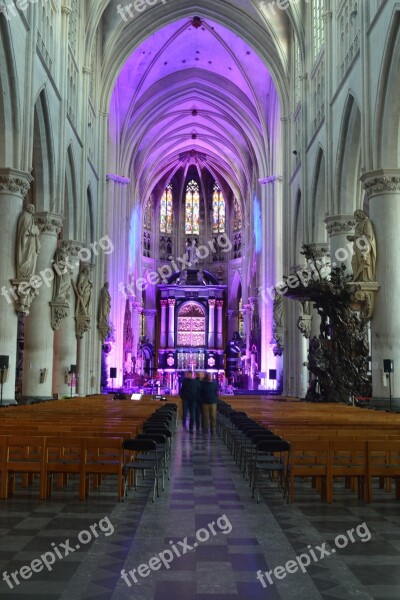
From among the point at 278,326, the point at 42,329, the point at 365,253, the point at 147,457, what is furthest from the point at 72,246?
the point at 147,457

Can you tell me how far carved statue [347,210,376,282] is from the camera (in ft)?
Result: 54.4

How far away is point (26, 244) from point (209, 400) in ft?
20.3

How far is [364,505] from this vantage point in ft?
24.5

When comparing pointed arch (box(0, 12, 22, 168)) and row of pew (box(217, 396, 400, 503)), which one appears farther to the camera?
pointed arch (box(0, 12, 22, 168))

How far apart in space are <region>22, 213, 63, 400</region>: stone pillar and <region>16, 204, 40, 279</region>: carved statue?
442 cm

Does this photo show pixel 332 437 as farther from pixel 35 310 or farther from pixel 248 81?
pixel 248 81

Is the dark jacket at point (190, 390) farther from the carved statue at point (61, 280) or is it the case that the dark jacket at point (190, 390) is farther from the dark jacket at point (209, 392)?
the carved statue at point (61, 280)

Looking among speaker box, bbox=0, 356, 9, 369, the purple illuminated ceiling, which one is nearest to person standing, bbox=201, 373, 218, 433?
speaker box, bbox=0, 356, 9, 369

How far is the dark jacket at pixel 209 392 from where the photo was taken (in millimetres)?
17469

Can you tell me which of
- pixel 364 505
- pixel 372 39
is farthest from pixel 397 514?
pixel 372 39

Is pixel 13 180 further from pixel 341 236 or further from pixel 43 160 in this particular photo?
pixel 341 236

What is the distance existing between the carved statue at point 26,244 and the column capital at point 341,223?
1003 centimetres

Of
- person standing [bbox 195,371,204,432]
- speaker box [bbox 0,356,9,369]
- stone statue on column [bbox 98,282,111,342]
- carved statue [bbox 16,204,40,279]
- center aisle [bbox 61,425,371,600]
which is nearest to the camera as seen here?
center aisle [bbox 61,425,371,600]

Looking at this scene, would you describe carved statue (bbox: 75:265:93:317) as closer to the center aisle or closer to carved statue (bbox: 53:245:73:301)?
carved statue (bbox: 53:245:73:301)
